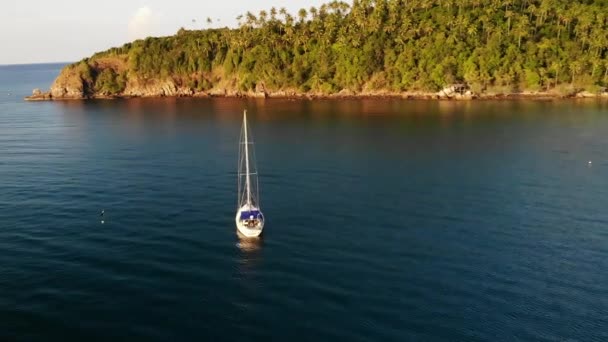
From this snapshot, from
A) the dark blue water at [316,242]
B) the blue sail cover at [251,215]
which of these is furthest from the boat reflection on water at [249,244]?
the blue sail cover at [251,215]

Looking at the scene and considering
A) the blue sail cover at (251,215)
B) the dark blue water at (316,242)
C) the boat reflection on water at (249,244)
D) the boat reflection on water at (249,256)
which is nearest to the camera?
the dark blue water at (316,242)

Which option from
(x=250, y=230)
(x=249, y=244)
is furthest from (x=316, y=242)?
(x=250, y=230)

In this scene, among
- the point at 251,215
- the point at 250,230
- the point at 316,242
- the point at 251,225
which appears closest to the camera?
the point at 316,242

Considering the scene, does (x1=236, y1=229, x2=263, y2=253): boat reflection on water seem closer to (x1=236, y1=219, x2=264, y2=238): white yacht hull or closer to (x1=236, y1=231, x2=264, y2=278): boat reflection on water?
(x1=236, y1=231, x2=264, y2=278): boat reflection on water

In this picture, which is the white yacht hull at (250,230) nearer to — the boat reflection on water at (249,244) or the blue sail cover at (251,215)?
the boat reflection on water at (249,244)

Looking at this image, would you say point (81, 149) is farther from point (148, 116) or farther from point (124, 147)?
point (148, 116)

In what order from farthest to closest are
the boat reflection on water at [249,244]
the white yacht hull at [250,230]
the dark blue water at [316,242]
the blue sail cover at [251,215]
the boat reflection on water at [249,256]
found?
1. the blue sail cover at [251,215]
2. the white yacht hull at [250,230]
3. the boat reflection on water at [249,244]
4. the boat reflection on water at [249,256]
5. the dark blue water at [316,242]

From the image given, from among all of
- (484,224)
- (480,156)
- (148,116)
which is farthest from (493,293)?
(148,116)

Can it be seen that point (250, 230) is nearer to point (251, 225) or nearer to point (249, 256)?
point (251, 225)
